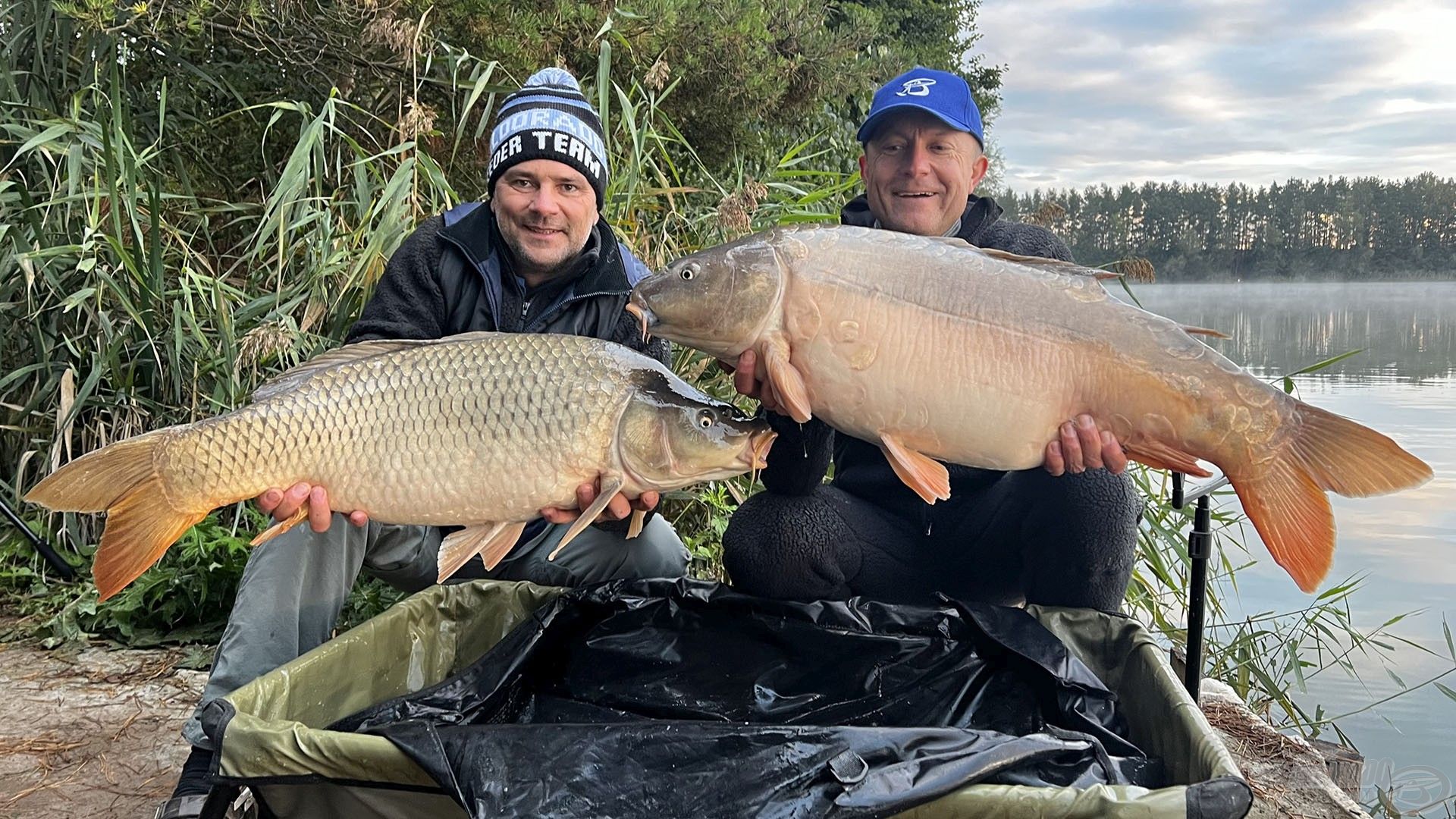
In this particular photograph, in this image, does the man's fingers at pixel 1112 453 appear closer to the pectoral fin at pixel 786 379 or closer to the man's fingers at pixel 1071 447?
the man's fingers at pixel 1071 447

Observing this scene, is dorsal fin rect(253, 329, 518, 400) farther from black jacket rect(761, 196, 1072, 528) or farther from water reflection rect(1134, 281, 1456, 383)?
water reflection rect(1134, 281, 1456, 383)

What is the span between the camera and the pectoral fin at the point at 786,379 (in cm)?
126

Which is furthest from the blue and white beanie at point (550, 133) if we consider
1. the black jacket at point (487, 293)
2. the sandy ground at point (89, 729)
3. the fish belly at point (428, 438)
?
the sandy ground at point (89, 729)

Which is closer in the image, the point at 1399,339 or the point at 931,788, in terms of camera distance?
the point at 931,788

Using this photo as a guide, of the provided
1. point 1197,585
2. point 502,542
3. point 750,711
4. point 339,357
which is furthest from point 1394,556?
point 339,357

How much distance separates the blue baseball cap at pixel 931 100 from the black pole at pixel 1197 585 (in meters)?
0.75

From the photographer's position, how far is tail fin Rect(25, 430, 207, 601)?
128 centimetres

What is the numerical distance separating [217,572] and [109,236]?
91 cm

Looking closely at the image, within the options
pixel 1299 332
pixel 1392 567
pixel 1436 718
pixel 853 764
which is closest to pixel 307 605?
pixel 853 764

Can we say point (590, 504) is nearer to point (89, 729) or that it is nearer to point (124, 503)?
point (124, 503)

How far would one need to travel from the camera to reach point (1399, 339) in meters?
11.2

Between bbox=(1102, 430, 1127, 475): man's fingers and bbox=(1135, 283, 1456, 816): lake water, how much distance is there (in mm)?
355

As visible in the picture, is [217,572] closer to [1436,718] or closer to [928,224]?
[928,224]

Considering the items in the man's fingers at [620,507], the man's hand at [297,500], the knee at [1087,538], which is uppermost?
the man's hand at [297,500]
